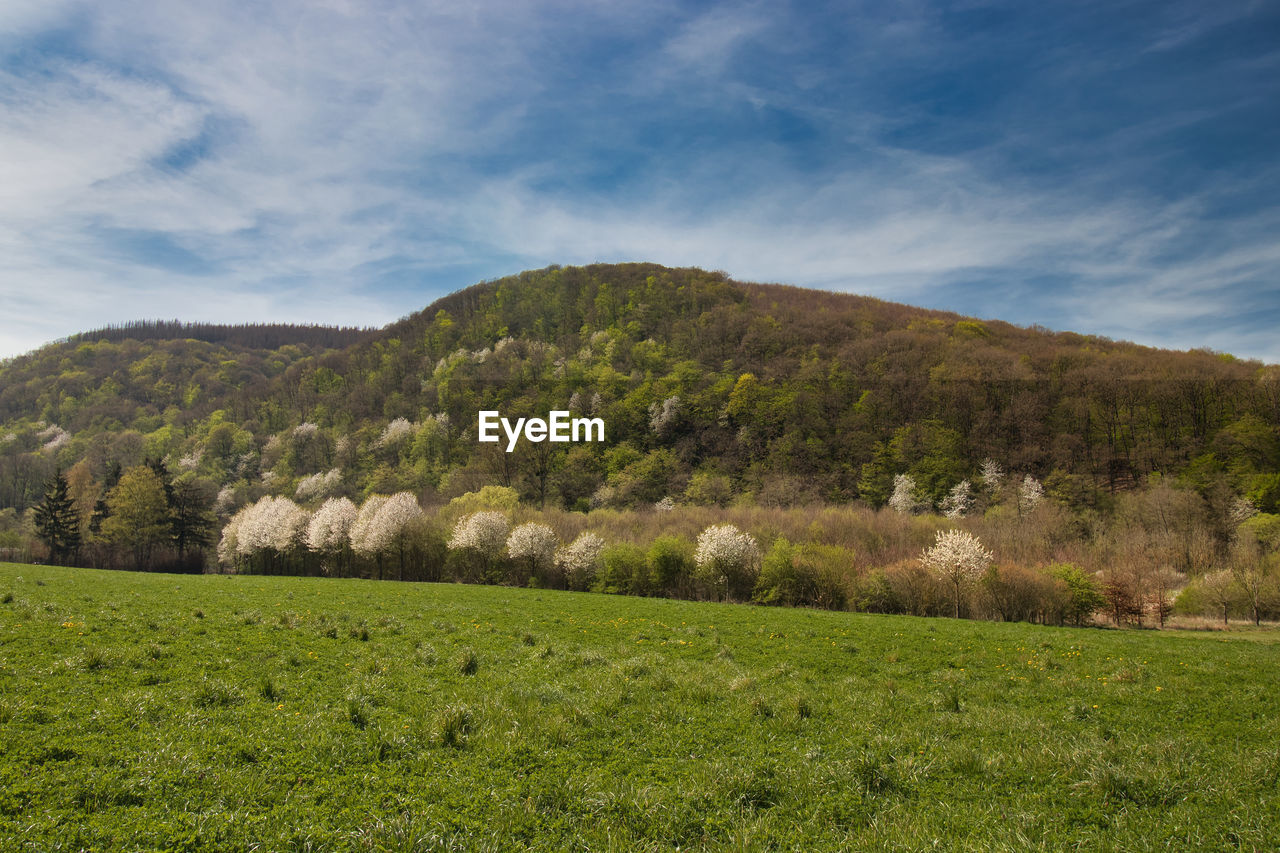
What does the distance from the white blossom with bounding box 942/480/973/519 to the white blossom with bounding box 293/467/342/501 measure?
391 feet

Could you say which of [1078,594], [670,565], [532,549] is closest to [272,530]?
[532,549]

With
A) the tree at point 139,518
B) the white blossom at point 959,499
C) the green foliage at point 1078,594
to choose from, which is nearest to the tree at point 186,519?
the tree at point 139,518

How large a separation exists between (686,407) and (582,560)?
65141mm

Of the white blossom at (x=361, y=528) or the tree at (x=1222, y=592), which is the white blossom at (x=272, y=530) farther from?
the tree at (x=1222, y=592)

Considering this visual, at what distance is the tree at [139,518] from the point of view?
239 feet

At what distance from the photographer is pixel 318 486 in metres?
123

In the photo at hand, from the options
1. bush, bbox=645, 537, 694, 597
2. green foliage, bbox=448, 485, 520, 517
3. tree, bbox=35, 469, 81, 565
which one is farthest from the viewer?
green foliage, bbox=448, 485, 520, 517

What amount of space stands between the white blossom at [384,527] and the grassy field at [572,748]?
52.8 meters

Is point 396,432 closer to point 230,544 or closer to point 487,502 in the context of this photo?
point 230,544

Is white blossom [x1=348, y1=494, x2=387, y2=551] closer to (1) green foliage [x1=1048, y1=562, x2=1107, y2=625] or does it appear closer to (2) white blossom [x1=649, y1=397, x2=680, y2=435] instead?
(2) white blossom [x1=649, y1=397, x2=680, y2=435]

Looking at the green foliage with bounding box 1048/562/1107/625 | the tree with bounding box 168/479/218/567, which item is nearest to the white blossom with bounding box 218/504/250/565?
the tree with bounding box 168/479/218/567

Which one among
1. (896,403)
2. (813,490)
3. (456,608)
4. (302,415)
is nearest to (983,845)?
(456,608)

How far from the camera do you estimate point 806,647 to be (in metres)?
18.7

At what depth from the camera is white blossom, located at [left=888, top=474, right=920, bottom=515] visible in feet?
287
